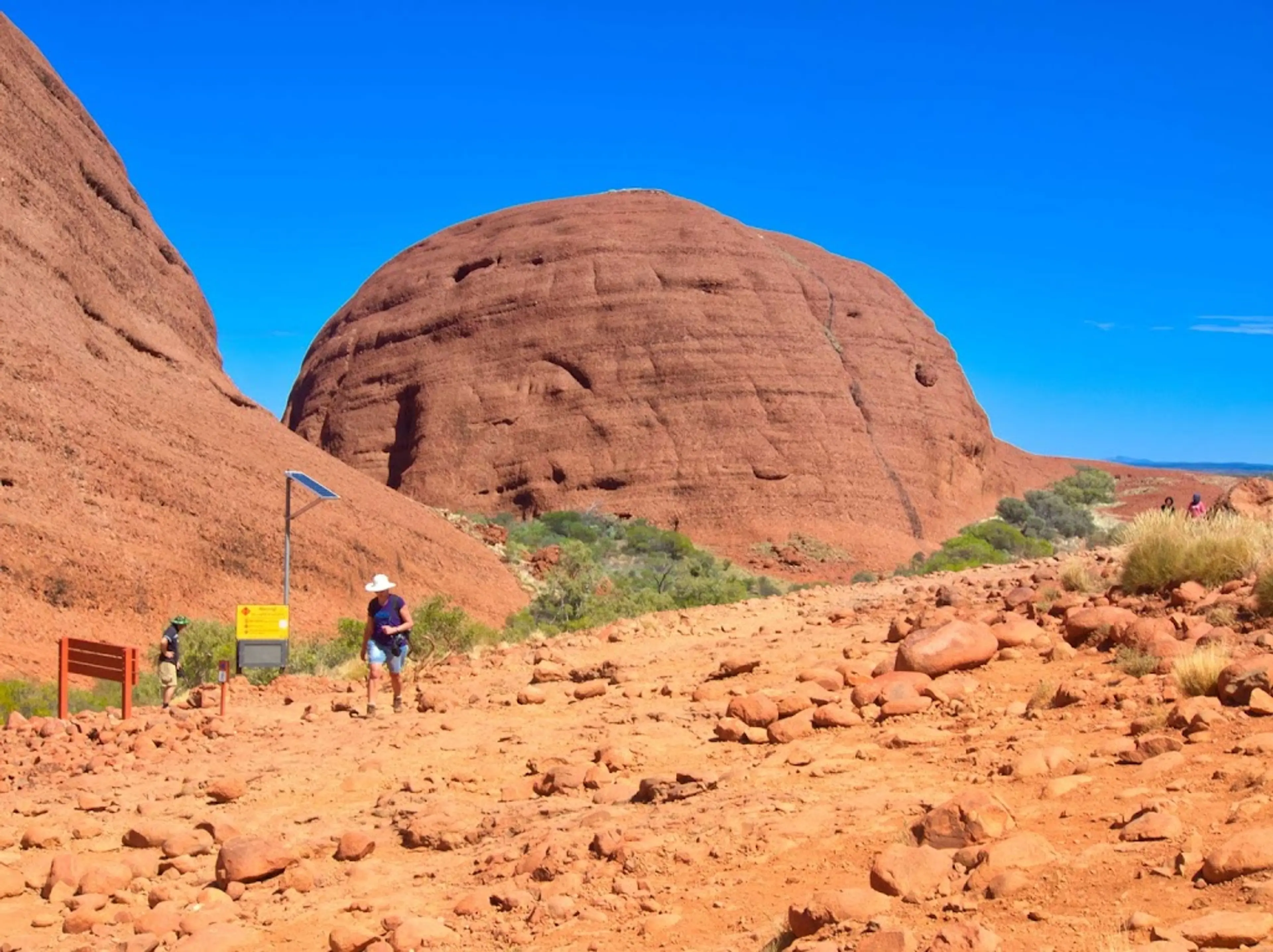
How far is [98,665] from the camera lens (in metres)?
12.1

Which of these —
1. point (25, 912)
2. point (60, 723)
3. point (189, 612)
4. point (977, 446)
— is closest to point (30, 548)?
point (189, 612)

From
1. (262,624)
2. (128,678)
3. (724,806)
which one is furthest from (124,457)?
(724,806)

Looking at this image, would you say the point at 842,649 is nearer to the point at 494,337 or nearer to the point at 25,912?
the point at 25,912

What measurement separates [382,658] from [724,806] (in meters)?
5.29

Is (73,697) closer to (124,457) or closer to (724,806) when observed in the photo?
(124,457)

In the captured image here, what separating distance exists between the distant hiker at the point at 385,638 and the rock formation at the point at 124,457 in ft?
27.1

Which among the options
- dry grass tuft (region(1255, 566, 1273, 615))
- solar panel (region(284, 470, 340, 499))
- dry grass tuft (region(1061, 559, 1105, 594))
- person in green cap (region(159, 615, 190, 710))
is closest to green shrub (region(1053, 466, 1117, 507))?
solar panel (region(284, 470, 340, 499))

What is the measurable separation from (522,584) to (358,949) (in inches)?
939

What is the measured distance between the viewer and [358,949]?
17.5 ft

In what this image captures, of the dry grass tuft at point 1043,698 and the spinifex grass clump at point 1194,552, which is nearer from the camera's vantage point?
the dry grass tuft at point 1043,698

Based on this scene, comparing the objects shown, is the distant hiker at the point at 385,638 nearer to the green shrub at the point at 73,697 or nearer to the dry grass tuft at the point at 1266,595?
the green shrub at the point at 73,697

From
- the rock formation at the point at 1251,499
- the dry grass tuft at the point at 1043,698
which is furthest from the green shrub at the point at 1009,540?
the dry grass tuft at the point at 1043,698

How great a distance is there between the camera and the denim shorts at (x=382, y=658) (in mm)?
10672

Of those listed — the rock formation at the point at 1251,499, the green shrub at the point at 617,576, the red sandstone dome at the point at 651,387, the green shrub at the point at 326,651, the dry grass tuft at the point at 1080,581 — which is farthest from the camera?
the red sandstone dome at the point at 651,387
